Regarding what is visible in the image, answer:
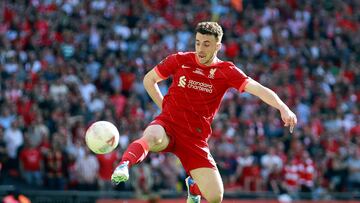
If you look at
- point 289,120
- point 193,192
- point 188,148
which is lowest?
point 193,192

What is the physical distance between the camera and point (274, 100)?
35.4ft

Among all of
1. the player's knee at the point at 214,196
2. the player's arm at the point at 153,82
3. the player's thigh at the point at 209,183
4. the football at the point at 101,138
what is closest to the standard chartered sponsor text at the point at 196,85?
the player's arm at the point at 153,82

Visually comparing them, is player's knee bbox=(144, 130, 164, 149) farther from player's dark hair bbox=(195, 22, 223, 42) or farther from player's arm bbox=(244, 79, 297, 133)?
player's dark hair bbox=(195, 22, 223, 42)

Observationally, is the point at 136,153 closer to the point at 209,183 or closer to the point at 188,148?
the point at 188,148

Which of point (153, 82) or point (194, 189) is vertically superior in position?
Answer: point (153, 82)

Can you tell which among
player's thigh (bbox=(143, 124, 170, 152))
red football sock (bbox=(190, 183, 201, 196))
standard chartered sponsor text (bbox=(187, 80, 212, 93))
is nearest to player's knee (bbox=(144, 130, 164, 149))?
player's thigh (bbox=(143, 124, 170, 152))

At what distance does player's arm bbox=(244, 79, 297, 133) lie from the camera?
10289 mm

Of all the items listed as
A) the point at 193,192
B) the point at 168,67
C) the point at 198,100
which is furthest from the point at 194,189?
the point at 168,67

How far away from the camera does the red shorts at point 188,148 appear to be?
11.4 metres

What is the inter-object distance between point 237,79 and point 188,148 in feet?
3.54

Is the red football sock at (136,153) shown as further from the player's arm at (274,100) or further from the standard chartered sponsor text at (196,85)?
the player's arm at (274,100)

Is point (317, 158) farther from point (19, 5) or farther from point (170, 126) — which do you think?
point (170, 126)

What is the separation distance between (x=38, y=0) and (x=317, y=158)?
848 centimetres

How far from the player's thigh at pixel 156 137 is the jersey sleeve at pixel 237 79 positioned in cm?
106
